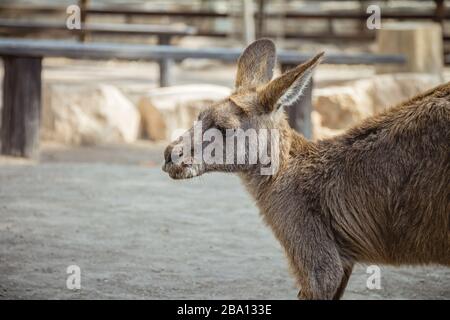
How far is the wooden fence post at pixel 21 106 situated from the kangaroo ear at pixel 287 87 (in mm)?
5572

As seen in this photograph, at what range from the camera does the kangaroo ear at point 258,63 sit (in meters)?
4.93

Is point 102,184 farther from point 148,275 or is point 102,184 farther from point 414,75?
point 414,75

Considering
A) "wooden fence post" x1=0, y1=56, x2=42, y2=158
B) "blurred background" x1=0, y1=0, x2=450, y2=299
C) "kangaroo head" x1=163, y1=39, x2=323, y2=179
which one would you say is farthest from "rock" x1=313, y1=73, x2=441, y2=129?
"kangaroo head" x1=163, y1=39, x2=323, y2=179

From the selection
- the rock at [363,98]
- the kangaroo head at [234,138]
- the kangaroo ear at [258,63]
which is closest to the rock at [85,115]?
the rock at [363,98]

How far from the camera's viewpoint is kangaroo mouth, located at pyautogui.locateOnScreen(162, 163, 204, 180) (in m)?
4.41

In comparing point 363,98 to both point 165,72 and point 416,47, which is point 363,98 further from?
point 165,72

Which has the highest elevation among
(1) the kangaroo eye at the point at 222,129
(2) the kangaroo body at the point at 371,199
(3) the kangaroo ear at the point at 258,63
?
(3) the kangaroo ear at the point at 258,63

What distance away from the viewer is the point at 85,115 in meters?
11.1

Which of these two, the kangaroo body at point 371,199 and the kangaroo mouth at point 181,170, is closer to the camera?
the kangaroo body at point 371,199

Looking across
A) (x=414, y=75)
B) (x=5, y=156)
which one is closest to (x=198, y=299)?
(x=5, y=156)

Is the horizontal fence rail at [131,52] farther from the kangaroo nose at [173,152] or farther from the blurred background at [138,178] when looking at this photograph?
the kangaroo nose at [173,152]

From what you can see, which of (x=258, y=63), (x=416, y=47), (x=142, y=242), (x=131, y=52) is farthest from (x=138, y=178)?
(x=416, y=47)

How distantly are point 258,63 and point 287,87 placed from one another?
0.72m

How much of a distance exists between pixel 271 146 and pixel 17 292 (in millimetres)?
1732
